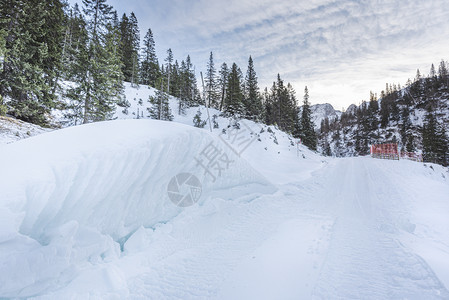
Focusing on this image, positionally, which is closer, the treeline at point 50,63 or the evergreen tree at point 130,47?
the treeline at point 50,63

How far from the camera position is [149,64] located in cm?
3791

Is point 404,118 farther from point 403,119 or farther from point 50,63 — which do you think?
point 50,63

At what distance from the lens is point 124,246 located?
238cm

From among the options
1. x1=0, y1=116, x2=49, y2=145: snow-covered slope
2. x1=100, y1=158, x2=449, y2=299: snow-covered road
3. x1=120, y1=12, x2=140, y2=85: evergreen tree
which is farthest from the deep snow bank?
x1=120, y1=12, x2=140, y2=85: evergreen tree

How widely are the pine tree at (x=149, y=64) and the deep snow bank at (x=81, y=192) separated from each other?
3820 cm

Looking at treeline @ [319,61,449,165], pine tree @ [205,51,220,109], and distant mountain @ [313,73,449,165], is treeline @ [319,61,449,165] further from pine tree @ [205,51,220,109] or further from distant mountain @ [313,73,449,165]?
pine tree @ [205,51,220,109]

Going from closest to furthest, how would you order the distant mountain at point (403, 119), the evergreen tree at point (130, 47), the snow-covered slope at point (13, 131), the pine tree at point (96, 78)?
1. the snow-covered slope at point (13, 131)
2. the pine tree at point (96, 78)
3. the evergreen tree at point (130, 47)
4. the distant mountain at point (403, 119)
